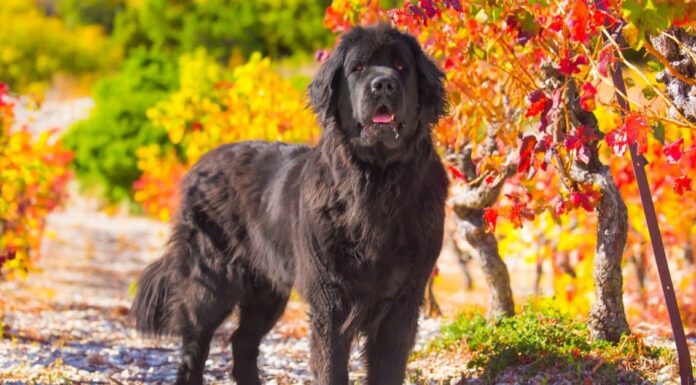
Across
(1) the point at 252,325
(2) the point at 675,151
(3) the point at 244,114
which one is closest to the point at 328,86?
(2) the point at 675,151

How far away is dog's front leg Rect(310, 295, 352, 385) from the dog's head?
2.08ft

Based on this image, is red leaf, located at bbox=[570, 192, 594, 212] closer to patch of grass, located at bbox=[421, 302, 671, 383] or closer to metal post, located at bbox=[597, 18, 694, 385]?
metal post, located at bbox=[597, 18, 694, 385]

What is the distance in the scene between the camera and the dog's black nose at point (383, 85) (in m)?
3.72

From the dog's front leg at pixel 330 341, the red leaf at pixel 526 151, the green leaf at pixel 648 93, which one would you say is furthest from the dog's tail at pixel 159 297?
the green leaf at pixel 648 93

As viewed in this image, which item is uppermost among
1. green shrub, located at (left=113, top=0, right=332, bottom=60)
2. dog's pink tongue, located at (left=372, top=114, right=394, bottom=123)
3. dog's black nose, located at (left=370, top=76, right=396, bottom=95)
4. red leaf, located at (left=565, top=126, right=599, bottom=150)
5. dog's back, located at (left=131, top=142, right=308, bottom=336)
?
green shrub, located at (left=113, top=0, right=332, bottom=60)

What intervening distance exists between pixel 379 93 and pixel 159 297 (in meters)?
Result: 2.07

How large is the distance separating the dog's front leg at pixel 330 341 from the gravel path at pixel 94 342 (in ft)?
1.22

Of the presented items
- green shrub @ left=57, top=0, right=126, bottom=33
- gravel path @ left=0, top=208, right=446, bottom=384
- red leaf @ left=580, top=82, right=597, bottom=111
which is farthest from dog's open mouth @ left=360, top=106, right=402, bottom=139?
green shrub @ left=57, top=0, right=126, bottom=33

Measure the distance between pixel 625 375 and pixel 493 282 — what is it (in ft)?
4.36

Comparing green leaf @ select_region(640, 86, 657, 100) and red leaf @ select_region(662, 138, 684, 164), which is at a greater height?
green leaf @ select_region(640, 86, 657, 100)

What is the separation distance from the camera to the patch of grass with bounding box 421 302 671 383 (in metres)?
4.50

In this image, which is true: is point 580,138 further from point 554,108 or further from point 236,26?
point 236,26

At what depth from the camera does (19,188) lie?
7449 millimetres

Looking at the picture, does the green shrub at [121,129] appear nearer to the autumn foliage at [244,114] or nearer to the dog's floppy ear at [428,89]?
the autumn foliage at [244,114]
